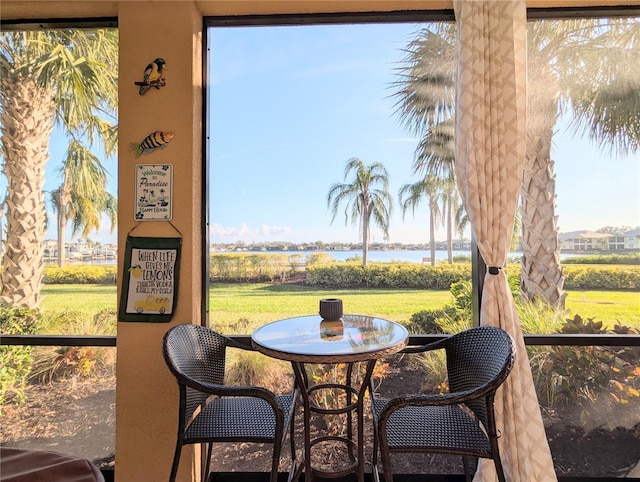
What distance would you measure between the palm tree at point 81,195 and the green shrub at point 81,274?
0.06 meters

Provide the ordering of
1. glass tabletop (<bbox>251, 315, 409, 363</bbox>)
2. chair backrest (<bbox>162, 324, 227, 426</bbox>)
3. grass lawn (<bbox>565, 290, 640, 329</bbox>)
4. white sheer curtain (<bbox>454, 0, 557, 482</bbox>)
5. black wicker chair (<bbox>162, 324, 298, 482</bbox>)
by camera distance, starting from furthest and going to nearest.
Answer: grass lawn (<bbox>565, 290, 640, 329</bbox>) → white sheer curtain (<bbox>454, 0, 557, 482</bbox>) → chair backrest (<bbox>162, 324, 227, 426</bbox>) → black wicker chair (<bbox>162, 324, 298, 482</bbox>) → glass tabletop (<bbox>251, 315, 409, 363</bbox>)

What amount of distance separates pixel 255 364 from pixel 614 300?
7.17ft

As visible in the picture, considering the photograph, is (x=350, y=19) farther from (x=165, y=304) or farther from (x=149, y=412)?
(x=149, y=412)

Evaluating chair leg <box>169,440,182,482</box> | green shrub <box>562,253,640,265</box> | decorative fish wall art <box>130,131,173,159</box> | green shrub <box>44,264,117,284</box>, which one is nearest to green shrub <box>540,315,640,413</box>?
green shrub <box>562,253,640,265</box>

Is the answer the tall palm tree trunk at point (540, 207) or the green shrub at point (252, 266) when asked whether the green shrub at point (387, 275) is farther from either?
the tall palm tree trunk at point (540, 207)

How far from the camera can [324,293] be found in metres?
2.14

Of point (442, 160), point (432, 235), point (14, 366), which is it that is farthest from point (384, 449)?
point (14, 366)

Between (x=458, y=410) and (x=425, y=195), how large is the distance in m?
1.18

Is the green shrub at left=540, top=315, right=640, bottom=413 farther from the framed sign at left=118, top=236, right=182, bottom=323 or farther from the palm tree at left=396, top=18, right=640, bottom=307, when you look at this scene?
the framed sign at left=118, top=236, right=182, bottom=323

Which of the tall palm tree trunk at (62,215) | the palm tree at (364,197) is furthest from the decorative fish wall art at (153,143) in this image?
the palm tree at (364,197)

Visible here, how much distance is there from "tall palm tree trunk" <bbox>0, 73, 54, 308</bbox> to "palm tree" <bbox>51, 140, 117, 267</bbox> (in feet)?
0.49

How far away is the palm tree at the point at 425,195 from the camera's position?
6.81 feet

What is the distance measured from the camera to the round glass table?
4.22 ft

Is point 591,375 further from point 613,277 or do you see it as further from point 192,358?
point 192,358
